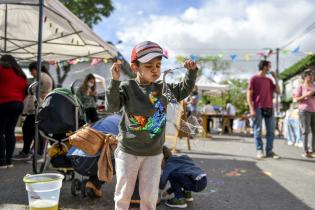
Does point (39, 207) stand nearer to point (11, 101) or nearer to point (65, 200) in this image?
point (65, 200)

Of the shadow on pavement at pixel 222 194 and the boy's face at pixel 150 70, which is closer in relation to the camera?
the boy's face at pixel 150 70

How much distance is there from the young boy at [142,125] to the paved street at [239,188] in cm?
104

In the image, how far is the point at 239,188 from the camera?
4879mm

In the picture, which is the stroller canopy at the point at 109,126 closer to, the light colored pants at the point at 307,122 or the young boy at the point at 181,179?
the young boy at the point at 181,179

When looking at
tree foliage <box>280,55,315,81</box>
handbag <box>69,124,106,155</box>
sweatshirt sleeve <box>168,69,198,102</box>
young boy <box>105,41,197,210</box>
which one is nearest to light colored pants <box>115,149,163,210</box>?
young boy <box>105,41,197,210</box>

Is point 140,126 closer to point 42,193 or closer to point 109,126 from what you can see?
point 42,193

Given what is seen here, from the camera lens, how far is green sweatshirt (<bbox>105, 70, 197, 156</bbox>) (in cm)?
280

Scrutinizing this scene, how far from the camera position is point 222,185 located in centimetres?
503

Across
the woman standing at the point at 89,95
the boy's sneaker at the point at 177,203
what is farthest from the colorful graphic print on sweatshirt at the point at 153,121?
the woman standing at the point at 89,95

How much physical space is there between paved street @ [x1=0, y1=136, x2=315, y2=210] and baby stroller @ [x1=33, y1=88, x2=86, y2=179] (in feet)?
1.15

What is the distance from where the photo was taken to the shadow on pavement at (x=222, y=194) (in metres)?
3.96

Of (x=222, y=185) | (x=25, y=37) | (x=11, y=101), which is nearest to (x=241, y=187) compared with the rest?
(x=222, y=185)

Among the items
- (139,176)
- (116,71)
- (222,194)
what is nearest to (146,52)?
(116,71)

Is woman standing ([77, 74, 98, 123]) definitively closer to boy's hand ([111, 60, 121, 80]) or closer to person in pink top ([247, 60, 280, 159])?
person in pink top ([247, 60, 280, 159])
